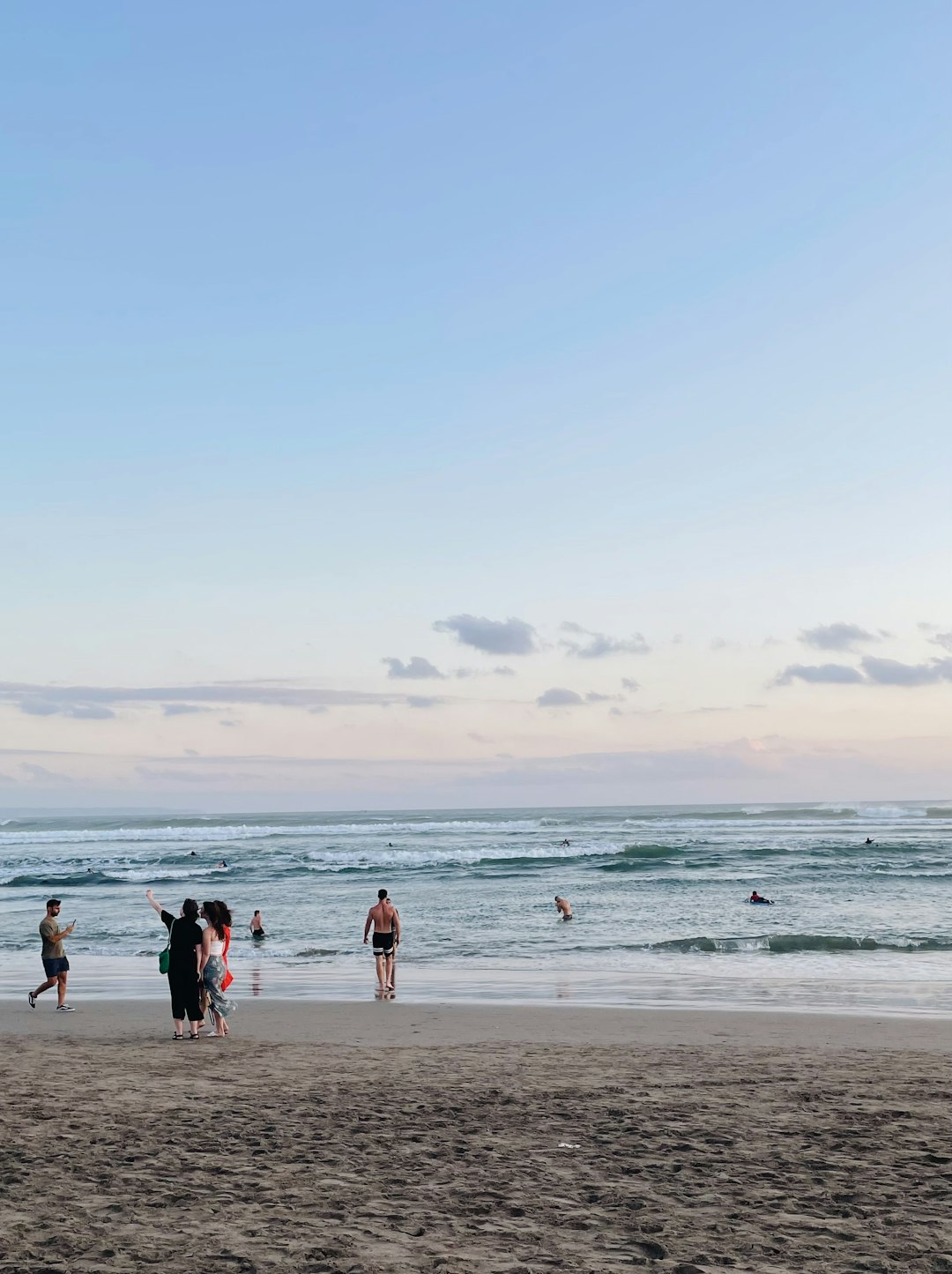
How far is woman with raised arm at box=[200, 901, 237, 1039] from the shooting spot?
1230 cm

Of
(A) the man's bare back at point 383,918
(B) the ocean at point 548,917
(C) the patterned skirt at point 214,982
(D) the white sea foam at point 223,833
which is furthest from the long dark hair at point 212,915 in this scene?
(D) the white sea foam at point 223,833

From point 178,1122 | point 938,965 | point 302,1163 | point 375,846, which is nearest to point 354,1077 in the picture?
point 178,1122

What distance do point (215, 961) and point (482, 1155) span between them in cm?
639

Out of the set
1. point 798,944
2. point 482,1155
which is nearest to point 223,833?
point 798,944

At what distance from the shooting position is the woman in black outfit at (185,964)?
12125 millimetres

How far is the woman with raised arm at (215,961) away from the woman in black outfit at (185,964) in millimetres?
128

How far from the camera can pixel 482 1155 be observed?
6949 millimetres

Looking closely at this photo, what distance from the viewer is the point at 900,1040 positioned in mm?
11656

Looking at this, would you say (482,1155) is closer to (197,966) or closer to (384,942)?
(197,966)

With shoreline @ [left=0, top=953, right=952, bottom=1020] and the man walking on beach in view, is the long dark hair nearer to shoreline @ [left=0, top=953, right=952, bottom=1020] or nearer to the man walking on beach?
the man walking on beach

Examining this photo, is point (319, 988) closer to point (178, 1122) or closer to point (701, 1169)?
point (178, 1122)

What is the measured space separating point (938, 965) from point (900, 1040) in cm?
747

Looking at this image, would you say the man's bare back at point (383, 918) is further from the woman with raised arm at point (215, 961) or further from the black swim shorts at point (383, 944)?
the woman with raised arm at point (215, 961)

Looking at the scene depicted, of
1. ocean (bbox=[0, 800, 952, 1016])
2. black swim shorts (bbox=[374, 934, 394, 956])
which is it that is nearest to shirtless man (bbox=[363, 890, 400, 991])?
black swim shorts (bbox=[374, 934, 394, 956])
